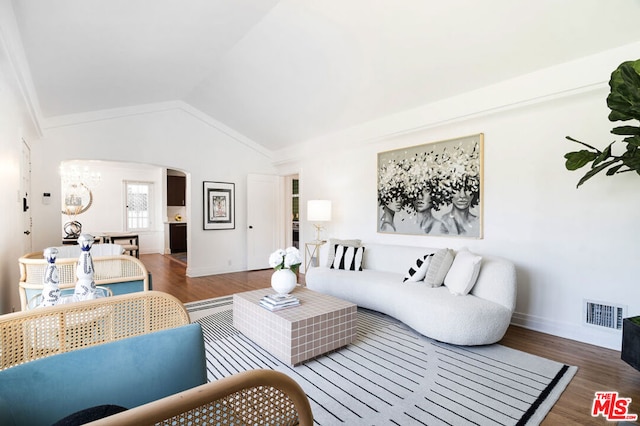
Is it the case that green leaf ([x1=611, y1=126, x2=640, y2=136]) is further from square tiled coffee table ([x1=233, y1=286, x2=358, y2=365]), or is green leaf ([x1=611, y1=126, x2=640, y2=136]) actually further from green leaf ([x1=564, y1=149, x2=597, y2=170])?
square tiled coffee table ([x1=233, y1=286, x2=358, y2=365])

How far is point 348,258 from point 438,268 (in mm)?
1311

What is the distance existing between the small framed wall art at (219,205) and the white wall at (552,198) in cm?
401

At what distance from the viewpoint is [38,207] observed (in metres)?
4.70

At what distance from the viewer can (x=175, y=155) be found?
5875 mm

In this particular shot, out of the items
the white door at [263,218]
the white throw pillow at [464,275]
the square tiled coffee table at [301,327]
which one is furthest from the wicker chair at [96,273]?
the white door at [263,218]

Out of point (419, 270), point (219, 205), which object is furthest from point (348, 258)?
point (219, 205)

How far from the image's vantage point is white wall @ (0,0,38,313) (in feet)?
7.70

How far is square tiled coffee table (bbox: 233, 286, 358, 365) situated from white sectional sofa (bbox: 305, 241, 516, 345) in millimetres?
674

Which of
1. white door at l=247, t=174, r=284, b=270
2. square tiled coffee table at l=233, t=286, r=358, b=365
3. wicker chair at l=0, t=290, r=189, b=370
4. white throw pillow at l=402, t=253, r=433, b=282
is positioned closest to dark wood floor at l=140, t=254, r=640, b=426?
white throw pillow at l=402, t=253, r=433, b=282

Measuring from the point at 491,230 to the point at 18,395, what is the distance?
4.00 metres

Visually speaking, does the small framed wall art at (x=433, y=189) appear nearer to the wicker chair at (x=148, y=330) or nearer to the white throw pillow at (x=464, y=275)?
the white throw pillow at (x=464, y=275)

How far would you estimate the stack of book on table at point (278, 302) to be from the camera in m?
2.75

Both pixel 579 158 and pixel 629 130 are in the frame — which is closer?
pixel 629 130

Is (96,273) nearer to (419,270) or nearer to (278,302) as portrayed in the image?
(278,302)
